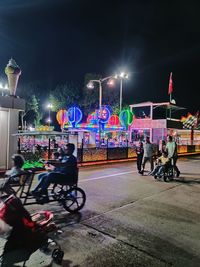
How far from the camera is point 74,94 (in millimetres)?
45344

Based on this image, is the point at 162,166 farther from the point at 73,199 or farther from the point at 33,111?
the point at 33,111

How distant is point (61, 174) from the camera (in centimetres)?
534

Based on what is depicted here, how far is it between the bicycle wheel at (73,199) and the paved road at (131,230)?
155 mm

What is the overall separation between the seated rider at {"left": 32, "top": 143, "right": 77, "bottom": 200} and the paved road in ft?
2.29

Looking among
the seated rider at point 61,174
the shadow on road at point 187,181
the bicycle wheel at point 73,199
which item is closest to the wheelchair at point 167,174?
the shadow on road at point 187,181

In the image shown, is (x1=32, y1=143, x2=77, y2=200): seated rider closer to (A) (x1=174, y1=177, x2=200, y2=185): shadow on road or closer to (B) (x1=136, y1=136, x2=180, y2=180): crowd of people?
(B) (x1=136, y1=136, x2=180, y2=180): crowd of people

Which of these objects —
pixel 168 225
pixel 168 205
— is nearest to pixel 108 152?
pixel 168 205

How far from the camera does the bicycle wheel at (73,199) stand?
546 centimetres

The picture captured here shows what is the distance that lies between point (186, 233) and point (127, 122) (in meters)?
20.2

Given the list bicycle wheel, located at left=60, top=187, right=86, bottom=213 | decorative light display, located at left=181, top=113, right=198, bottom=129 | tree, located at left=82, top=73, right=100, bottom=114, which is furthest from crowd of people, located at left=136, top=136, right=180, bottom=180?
tree, located at left=82, top=73, right=100, bottom=114

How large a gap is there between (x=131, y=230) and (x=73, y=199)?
1.60 meters

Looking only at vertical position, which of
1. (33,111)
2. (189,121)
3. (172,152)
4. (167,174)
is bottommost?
(167,174)

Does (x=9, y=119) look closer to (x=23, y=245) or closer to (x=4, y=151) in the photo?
(x=4, y=151)

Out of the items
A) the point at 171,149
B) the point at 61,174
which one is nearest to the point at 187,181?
the point at 171,149
